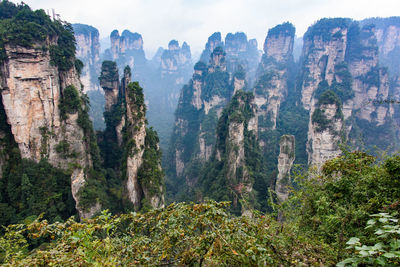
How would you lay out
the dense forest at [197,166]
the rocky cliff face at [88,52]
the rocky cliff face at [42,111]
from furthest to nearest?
1. the rocky cliff face at [88,52]
2. the rocky cliff face at [42,111]
3. the dense forest at [197,166]

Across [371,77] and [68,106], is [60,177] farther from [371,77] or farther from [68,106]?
[371,77]

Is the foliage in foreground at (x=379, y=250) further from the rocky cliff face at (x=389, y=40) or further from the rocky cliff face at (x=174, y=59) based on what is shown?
the rocky cliff face at (x=174, y=59)

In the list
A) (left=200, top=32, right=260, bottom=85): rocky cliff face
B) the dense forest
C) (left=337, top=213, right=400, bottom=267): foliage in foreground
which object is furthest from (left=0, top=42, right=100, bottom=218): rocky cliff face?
(left=200, top=32, right=260, bottom=85): rocky cliff face

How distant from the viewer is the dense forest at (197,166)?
2.84 m

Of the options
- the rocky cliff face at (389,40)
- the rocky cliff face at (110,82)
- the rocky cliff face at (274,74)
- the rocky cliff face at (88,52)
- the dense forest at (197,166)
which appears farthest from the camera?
the rocky cliff face at (88,52)

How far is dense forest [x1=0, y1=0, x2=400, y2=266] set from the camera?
2844 mm

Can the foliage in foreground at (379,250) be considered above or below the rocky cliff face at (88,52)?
below

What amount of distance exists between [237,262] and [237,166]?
80.2ft

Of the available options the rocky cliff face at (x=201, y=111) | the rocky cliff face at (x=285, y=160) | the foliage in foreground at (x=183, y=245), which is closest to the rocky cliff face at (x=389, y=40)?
the rocky cliff face at (x=201, y=111)

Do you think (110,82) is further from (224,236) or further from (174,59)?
(174,59)

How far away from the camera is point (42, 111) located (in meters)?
18.2

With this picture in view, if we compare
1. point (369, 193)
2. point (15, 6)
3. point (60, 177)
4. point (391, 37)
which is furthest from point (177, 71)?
point (369, 193)

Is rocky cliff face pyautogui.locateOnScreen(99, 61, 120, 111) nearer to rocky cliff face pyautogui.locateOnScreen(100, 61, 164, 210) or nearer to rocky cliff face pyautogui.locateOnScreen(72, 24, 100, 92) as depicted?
rocky cliff face pyautogui.locateOnScreen(100, 61, 164, 210)

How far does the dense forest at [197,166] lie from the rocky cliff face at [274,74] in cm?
54
